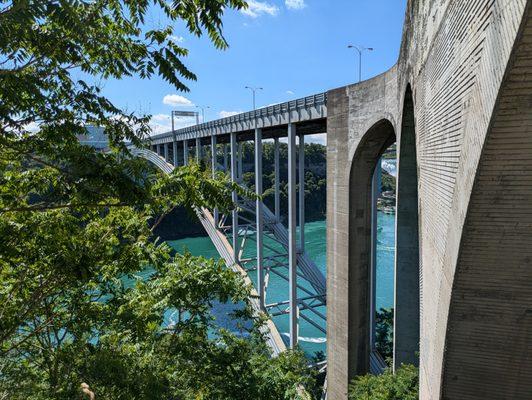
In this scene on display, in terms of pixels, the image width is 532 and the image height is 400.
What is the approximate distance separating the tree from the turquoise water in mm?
1210

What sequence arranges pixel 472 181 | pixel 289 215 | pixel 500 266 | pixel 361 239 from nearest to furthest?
pixel 472 181, pixel 500 266, pixel 361 239, pixel 289 215

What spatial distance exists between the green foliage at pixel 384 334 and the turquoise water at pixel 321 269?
9.52 ft

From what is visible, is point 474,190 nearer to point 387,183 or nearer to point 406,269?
point 406,269

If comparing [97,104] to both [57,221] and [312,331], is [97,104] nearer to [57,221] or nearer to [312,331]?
[57,221]

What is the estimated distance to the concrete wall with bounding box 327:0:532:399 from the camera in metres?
2.27

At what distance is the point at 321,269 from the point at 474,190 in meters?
25.3

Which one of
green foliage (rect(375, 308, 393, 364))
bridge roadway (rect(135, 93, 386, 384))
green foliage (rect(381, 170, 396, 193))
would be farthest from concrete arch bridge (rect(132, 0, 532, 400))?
green foliage (rect(381, 170, 396, 193))

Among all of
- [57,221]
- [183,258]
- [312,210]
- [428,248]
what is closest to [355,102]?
[428,248]

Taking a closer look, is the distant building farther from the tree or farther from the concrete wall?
the concrete wall

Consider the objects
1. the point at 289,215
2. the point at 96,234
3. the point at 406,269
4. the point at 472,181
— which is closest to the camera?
the point at 472,181

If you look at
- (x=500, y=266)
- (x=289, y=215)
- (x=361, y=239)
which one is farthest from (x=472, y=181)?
(x=289, y=215)

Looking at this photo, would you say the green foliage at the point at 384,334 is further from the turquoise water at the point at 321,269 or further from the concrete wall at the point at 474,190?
the concrete wall at the point at 474,190

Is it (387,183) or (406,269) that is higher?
(387,183)

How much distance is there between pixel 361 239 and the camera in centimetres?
1013
